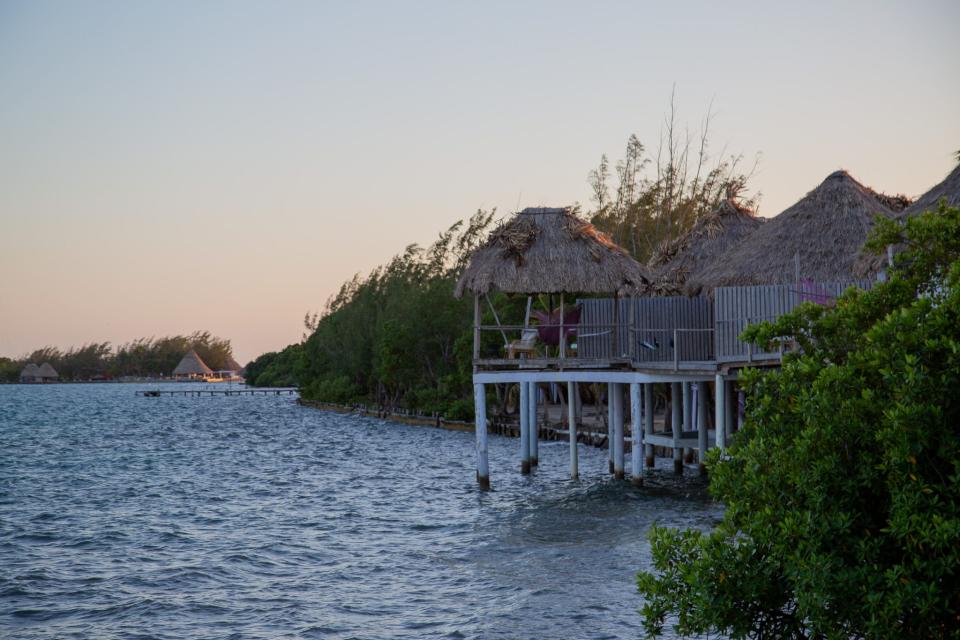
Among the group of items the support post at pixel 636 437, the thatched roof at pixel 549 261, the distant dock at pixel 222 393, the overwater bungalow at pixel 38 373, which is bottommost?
the distant dock at pixel 222 393

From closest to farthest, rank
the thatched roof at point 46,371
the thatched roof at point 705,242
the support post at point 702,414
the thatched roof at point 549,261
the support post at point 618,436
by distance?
the support post at point 702,414 < the thatched roof at point 549,261 < the support post at point 618,436 < the thatched roof at point 705,242 < the thatched roof at point 46,371

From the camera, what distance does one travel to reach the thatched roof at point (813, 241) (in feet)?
62.4

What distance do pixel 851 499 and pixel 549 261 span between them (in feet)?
53.6

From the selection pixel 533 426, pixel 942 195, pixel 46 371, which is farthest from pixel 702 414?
pixel 46 371

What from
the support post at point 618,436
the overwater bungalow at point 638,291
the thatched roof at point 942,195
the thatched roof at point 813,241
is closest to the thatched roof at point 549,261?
the overwater bungalow at point 638,291

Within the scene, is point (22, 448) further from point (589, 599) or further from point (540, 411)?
point (589, 599)

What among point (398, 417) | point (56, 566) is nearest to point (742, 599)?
point (56, 566)

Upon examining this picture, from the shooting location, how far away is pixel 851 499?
5836 mm

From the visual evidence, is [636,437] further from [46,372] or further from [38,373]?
[46,372]

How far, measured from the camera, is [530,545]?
1575 centimetres

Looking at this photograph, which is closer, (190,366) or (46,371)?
(190,366)

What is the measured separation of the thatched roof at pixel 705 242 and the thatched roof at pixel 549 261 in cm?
224

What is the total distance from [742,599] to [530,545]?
976cm

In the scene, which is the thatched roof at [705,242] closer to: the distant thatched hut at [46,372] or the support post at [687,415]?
the support post at [687,415]
